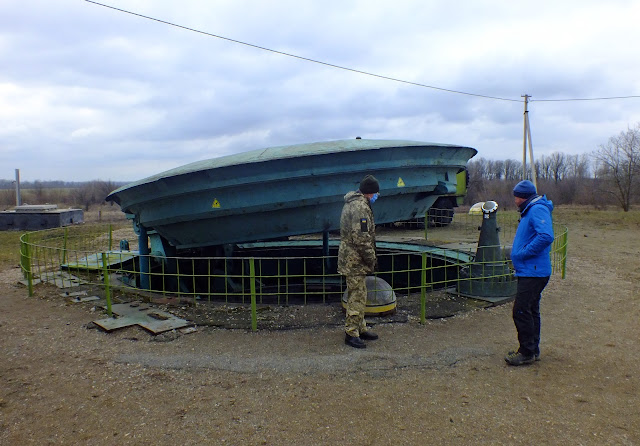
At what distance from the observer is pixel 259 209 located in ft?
17.4

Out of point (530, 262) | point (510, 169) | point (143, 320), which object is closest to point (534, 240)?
point (530, 262)

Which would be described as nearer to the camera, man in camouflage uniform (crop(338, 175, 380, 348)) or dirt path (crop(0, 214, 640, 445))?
dirt path (crop(0, 214, 640, 445))

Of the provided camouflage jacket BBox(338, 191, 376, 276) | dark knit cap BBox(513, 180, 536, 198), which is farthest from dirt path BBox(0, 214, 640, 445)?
dark knit cap BBox(513, 180, 536, 198)

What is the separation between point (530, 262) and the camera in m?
3.54

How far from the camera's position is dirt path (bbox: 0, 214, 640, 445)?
2.68 meters

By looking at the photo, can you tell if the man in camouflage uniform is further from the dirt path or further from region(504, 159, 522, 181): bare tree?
region(504, 159, 522, 181): bare tree

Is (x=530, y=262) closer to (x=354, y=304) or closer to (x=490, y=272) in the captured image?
(x=354, y=304)

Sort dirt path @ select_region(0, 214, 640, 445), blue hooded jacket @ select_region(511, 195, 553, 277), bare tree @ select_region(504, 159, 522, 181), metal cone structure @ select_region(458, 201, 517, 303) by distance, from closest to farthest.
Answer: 1. dirt path @ select_region(0, 214, 640, 445)
2. blue hooded jacket @ select_region(511, 195, 553, 277)
3. metal cone structure @ select_region(458, 201, 517, 303)
4. bare tree @ select_region(504, 159, 522, 181)

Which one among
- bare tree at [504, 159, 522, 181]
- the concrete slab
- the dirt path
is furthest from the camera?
bare tree at [504, 159, 522, 181]

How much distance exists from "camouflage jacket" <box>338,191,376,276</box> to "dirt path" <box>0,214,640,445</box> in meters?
0.74

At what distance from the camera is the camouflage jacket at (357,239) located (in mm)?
4070

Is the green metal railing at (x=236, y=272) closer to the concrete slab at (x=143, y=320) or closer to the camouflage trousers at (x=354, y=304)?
the concrete slab at (x=143, y=320)

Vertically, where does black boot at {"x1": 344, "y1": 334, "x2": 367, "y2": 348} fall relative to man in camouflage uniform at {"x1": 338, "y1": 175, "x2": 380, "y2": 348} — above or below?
below

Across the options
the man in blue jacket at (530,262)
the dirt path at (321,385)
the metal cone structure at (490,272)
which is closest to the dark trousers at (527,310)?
the man in blue jacket at (530,262)
